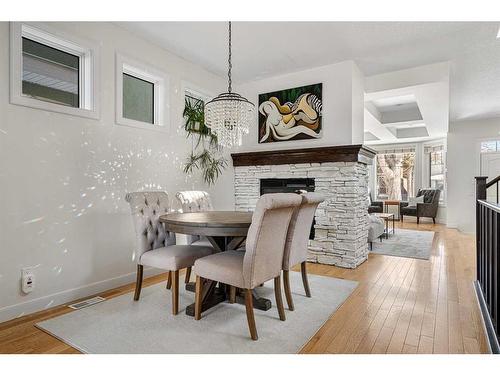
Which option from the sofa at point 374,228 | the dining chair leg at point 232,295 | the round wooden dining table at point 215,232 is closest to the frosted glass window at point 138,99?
the round wooden dining table at point 215,232

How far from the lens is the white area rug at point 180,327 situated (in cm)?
197

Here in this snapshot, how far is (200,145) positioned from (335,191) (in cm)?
196

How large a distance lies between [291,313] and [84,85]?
284 centimetres

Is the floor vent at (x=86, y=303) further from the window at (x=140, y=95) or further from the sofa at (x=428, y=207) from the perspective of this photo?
the sofa at (x=428, y=207)

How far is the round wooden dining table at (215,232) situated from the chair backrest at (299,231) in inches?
14.7

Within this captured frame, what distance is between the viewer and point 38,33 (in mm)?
2631

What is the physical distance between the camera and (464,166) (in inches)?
292

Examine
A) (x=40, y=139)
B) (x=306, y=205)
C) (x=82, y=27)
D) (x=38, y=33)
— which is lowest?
(x=306, y=205)

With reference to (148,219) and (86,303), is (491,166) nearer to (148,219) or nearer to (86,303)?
(148,219)

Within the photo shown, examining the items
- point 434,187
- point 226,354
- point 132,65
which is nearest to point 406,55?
point 132,65

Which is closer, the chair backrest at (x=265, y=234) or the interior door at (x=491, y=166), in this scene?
the chair backrest at (x=265, y=234)

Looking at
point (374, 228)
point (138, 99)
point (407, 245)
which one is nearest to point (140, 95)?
point (138, 99)

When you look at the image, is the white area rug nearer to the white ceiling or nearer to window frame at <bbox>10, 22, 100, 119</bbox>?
window frame at <bbox>10, 22, 100, 119</bbox>
